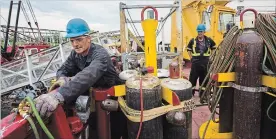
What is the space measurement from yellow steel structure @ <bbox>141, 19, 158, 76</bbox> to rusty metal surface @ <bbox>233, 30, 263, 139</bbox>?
856 millimetres

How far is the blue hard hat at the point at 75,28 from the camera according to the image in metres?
2.12

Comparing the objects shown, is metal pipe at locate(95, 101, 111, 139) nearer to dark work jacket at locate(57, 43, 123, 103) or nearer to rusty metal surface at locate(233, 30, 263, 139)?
dark work jacket at locate(57, 43, 123, 103)

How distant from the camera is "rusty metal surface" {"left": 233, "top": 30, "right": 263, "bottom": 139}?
2090 millimetres

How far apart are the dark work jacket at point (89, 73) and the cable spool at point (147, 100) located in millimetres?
334

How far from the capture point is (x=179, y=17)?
3.95 meters

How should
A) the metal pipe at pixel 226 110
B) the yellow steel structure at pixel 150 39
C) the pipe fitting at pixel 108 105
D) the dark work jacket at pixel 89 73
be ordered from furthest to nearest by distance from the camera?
the metal pipe at pixel 226 110 < the yellow steel structure at pixel 150 39 < the pipe fitting at pixel 108 105 < the dark work jacket at pixel 89 73

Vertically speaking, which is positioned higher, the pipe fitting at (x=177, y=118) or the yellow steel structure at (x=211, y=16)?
the yellow steel structure at (x=211, y=16)


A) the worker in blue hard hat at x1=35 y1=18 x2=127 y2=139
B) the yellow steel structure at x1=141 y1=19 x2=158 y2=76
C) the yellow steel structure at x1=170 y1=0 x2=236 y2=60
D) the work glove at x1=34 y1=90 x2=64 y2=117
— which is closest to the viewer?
the work glove at x1=34 y1=90 x2=64 y2=117

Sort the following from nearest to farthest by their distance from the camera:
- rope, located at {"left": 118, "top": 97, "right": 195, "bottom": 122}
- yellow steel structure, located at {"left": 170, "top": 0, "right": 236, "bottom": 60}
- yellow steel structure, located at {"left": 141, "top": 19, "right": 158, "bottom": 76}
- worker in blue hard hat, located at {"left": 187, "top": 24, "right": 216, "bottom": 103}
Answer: rope, located at {"left": 118, "top": 97, "right": 195, "bottom": 122} < yellow steel structure, located at {"left": 141, "top": 19, "right": 158, "bottom": 76} < worker in blue hard hat, located at {"left": 187, "top": 24, "right": 216, "bottom": 103} < yellow steel structure, located at {"left": 170, "top": 0, "right": 236, "bottom": 60}

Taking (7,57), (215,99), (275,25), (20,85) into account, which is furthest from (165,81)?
(7,57)

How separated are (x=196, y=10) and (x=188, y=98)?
6.98m

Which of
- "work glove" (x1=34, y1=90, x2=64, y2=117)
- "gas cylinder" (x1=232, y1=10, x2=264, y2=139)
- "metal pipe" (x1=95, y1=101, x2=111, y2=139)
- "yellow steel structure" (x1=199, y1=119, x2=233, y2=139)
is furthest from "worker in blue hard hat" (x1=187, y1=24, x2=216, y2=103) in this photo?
"work glove" (x1=34, y1=90, x2=64, y2=117)

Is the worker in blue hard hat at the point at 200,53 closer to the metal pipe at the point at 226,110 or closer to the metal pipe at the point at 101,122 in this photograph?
the metal pipe at the point at 226,110

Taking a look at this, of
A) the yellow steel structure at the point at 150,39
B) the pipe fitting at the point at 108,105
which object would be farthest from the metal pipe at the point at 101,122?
the yellow steel structure at the point at 150,39
